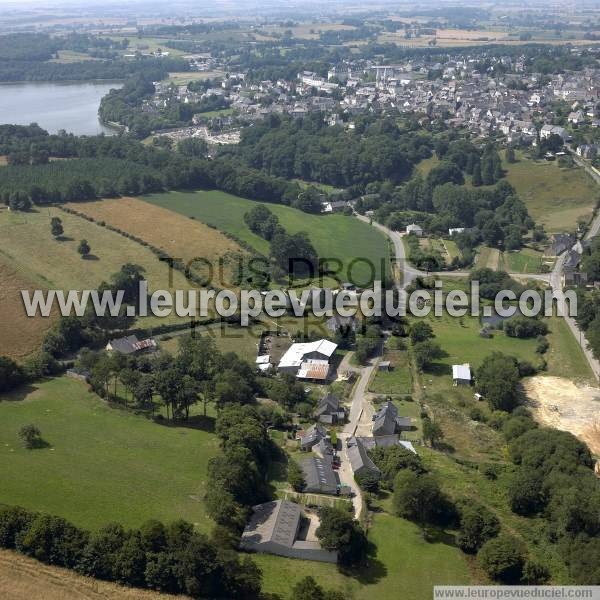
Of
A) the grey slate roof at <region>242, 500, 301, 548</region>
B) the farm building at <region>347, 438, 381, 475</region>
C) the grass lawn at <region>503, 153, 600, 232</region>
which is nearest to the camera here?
the grey slate roof at <region>242, 500, 301, 548</region>

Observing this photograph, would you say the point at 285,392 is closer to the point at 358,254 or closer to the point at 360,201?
the point at 358,254

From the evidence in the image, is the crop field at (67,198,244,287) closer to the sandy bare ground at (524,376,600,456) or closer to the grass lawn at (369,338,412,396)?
the grass lawn at (369,338,412,396)

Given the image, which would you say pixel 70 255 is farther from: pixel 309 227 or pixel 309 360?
pixel 309 227

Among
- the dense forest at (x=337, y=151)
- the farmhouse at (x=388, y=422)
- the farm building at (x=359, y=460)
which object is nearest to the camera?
the farm building at (x=359, y=460)

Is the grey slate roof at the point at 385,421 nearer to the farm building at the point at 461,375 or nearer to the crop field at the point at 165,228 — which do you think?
the farm building at the point at 461,375

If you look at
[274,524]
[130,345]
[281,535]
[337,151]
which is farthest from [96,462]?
[337,151]

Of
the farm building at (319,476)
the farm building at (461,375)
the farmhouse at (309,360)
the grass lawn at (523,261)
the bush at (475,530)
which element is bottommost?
the grass lawn at (523,261)

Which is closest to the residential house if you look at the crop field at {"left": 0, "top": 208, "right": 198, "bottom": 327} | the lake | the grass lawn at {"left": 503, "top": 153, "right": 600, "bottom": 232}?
the grass lawn at {"left": 503, "top": 153, "right": 600, "bottom": 232}

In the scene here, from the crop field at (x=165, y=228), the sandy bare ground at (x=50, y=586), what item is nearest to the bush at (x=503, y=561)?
the sandy bare ground at (x=50, y=586)
